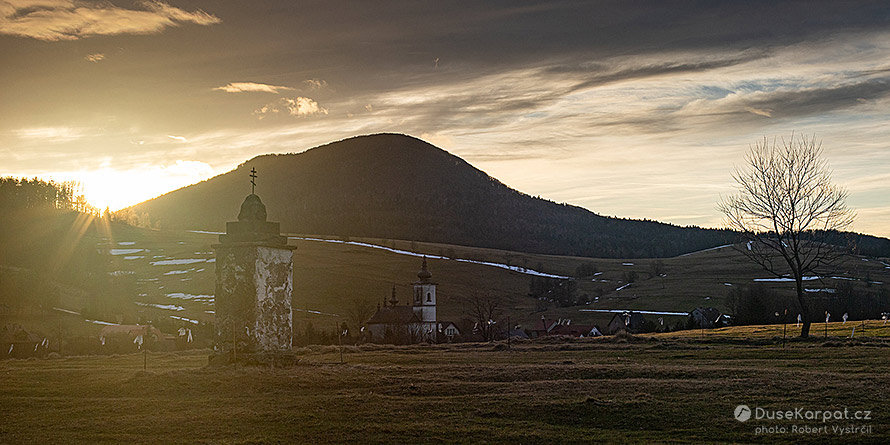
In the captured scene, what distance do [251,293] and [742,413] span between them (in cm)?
1633

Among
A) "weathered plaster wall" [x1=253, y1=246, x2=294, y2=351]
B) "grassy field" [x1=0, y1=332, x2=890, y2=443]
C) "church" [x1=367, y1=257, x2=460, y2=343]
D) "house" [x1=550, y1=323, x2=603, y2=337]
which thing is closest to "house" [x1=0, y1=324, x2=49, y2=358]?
"grassy field" [x1=0, y1=332, x2=890, y2=443]

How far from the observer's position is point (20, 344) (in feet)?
194

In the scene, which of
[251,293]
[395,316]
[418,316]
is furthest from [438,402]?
[418,316]

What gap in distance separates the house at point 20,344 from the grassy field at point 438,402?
2849cm

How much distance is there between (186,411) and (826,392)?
16.7 m

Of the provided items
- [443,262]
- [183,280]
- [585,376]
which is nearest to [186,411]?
[585,376]

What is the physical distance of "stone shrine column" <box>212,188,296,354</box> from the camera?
85.7ft

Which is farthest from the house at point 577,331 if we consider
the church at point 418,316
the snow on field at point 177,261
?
the snow on field at point 177,261

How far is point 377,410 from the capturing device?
62.1 ft

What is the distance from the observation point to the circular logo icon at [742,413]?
17281 millimetres

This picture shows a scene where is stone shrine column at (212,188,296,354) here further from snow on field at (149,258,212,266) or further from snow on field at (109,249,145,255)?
snow on field at (109,249,145,255)

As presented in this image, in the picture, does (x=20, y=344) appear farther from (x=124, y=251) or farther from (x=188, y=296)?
(x=124, y=251)

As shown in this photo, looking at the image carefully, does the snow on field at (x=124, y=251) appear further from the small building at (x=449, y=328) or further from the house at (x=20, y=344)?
the house at (x=20, y=344)

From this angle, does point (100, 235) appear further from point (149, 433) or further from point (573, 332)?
point (149, 433)
